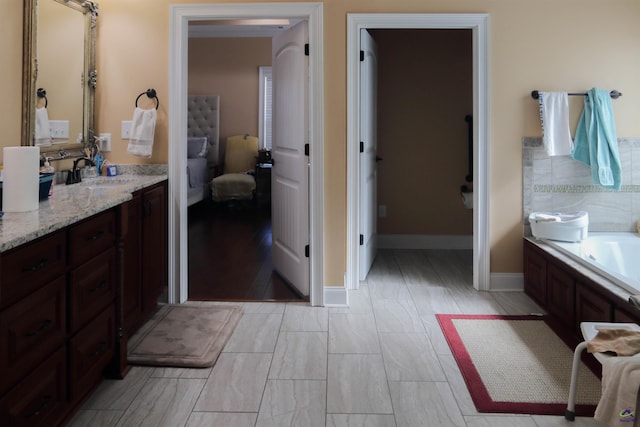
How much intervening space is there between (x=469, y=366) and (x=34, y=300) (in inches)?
76.7

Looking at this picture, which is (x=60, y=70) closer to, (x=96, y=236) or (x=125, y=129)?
(x=125, y=129)

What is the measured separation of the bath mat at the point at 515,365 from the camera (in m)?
2.27

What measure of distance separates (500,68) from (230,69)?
529cm

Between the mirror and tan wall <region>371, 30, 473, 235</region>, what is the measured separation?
2769mm

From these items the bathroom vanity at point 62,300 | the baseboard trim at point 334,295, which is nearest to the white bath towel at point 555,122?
the baseboard trim at point 334,295

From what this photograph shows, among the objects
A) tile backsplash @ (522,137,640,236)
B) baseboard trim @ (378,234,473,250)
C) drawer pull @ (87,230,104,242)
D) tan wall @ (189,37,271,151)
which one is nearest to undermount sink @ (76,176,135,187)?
drawer pull @ (87,230,104,242)

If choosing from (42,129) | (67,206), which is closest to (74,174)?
(42,129)

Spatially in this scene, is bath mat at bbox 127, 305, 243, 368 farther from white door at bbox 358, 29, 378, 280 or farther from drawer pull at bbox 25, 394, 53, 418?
white door at bbox 358, 29, 378, 280

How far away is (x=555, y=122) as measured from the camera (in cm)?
368

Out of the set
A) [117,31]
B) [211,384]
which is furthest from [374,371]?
[117,31]

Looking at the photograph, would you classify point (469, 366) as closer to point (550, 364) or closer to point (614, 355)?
point (550, 364)

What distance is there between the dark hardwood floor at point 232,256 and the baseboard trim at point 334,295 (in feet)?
0.68

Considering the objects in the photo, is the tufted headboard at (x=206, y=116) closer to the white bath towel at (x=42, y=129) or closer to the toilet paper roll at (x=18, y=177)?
the white bath towel at (x=42, y=129)

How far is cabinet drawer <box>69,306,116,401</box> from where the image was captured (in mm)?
2035
